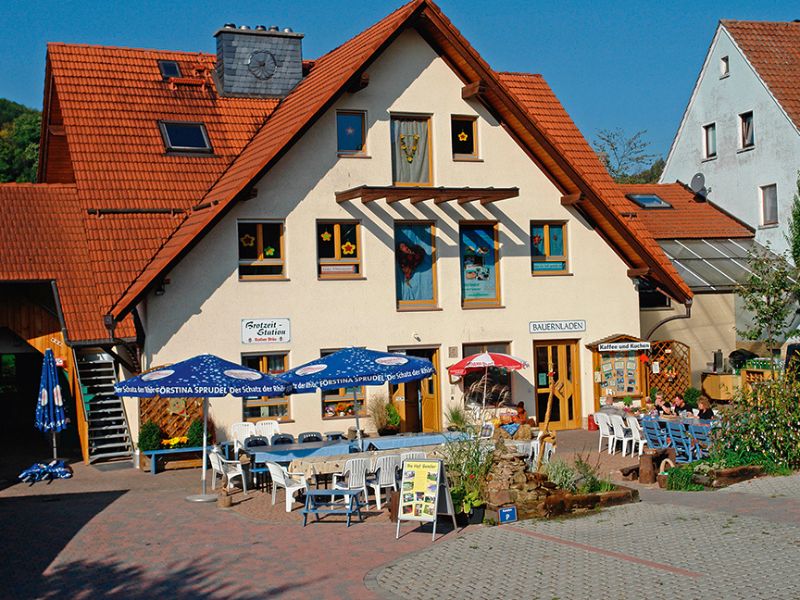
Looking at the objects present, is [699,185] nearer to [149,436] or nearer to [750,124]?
[750,124]

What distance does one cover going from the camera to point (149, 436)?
70.1 ft

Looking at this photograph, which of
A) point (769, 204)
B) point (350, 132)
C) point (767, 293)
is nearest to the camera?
point (350, 132)

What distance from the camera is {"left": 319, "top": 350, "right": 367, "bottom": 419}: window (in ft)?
78.9

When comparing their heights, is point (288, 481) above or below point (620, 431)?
below

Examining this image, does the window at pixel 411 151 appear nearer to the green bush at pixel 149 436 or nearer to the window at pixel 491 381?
the window at pixel 491 381

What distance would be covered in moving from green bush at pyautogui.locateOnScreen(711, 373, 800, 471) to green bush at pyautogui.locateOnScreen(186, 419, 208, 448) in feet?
33.1

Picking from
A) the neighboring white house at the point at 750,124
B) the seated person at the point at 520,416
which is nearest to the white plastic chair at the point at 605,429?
the seated person at the point at 520,416

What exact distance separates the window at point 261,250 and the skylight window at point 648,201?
1618 cm

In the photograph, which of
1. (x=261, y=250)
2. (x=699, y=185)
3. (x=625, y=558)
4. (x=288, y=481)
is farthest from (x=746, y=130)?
(x=625, y=558)

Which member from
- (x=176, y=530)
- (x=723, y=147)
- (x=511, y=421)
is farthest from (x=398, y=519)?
(x=723, y=147)

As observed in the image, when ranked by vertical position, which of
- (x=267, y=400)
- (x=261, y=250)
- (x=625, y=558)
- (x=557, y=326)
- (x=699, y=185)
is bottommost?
(x=625, y=558)

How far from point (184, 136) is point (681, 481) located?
1526 cm

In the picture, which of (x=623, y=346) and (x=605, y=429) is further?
(x=623, y=346)

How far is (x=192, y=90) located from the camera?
27906 mm
